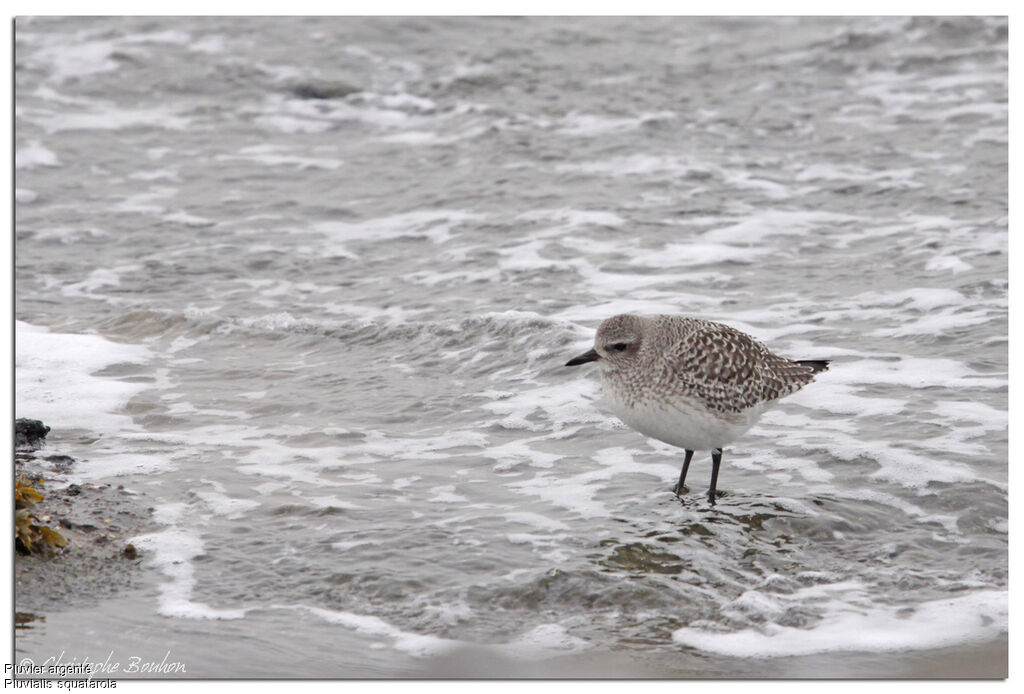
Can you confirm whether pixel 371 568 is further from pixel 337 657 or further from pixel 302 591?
pixel 337 657

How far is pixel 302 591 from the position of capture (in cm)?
552

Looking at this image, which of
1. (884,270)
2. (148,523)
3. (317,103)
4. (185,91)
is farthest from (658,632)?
(185,91)

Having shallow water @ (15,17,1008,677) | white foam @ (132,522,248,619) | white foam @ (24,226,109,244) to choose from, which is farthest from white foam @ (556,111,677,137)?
white foam @ (132,522,248,619)

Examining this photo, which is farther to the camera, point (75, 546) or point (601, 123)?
point (601, 123)

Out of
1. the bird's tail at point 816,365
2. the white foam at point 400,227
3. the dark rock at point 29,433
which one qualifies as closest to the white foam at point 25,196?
the white foam at point 400,227

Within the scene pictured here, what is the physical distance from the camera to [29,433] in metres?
7.00

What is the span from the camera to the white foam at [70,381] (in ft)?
25.0

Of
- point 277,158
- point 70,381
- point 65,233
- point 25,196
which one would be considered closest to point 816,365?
point 70,381

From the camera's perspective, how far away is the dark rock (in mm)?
6957

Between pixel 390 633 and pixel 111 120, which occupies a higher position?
pixel 111 120

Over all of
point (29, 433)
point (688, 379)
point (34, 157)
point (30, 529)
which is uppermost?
point (688, 379)

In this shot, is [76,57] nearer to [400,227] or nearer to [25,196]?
[25,196]

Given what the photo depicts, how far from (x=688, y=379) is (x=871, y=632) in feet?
5.86

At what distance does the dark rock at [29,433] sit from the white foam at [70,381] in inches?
14.4
